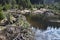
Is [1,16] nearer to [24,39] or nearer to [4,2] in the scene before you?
[24,39]

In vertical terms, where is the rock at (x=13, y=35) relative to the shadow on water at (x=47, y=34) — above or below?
above

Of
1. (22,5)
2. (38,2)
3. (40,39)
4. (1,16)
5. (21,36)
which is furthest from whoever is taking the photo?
(38,2)

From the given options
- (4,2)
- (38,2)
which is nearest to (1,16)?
(4,2)

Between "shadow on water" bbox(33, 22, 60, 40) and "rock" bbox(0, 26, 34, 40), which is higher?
"rock" bbox(0, 26, 34, 40)

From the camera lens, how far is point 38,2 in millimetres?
123188

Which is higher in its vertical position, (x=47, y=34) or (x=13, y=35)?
(x=13, y=35)

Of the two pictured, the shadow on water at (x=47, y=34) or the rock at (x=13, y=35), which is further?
the shadow on water at (x=47, y=34)

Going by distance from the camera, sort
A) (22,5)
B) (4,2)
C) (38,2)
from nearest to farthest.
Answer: (4,2) → (22,5) → (38,2)

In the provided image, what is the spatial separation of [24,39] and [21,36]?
0.65 m

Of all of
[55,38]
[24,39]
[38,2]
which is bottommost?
[38,2]

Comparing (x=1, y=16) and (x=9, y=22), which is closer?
(x=9, y=22)

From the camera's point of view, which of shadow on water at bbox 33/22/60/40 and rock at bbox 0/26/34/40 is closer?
rock at bbox 0/26/34/40

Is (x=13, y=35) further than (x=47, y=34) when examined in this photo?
No

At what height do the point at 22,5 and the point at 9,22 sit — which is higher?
the point at 9,22
